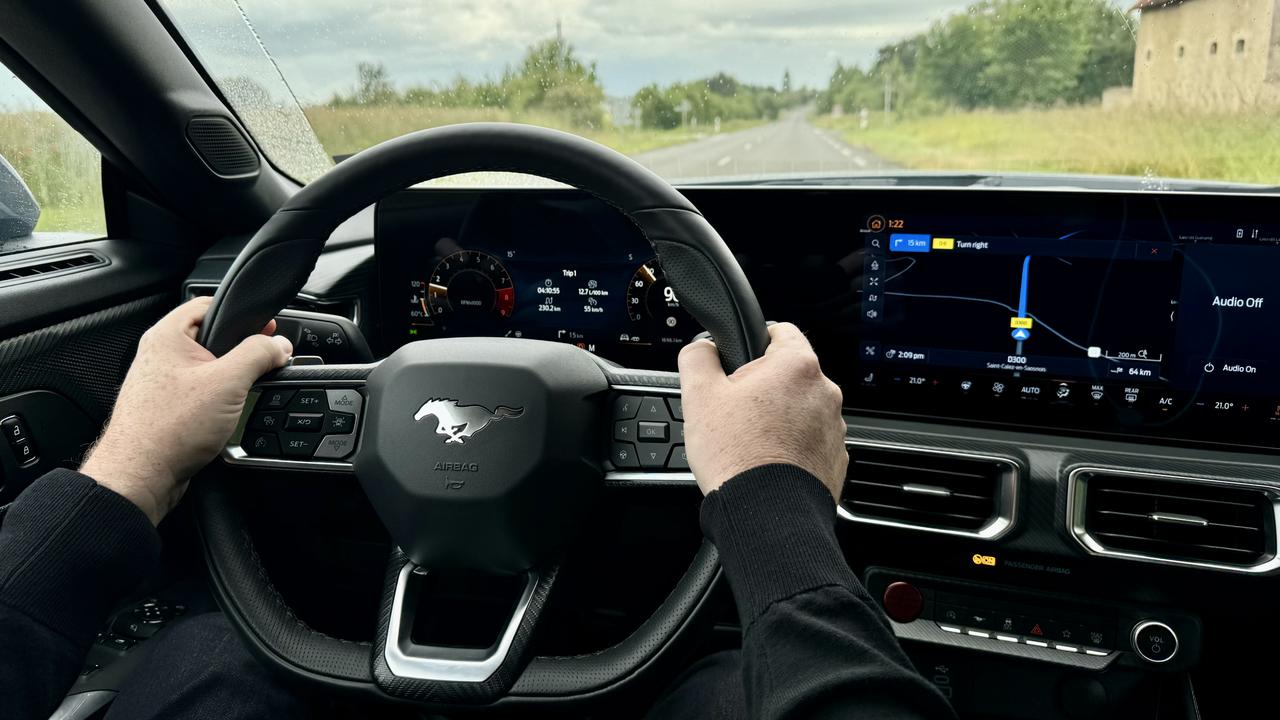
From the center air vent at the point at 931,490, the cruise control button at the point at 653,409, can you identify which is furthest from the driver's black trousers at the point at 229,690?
the center air vent at the point at 931,490

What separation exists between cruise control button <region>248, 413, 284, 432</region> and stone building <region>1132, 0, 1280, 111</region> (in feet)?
6.13

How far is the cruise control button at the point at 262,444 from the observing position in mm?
1440

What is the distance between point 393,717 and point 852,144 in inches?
63.1

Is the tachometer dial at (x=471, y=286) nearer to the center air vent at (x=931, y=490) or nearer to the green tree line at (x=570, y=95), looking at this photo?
the green tree line at (x=570, y=95)

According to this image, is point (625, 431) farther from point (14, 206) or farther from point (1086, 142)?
point (14, 206)

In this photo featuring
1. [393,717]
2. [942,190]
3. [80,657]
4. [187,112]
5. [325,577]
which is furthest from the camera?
[187,112]

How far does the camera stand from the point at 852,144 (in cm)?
229

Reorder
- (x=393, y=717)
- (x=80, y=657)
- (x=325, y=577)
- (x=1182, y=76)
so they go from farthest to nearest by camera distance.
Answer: (x=1182, y=76) → (x=325, y=577) → (x=393, y=717) → (x=80, y=657)

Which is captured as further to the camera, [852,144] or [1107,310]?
[852,144]

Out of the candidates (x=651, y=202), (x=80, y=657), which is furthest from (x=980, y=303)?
(x=80, y=657)

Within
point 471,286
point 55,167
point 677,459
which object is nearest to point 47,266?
point 55,167

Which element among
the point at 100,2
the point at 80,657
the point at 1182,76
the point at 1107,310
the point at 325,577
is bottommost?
the point at 325,577

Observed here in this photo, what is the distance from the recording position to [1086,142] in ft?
6.90

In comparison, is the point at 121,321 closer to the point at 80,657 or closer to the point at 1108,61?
the point at 80,657
